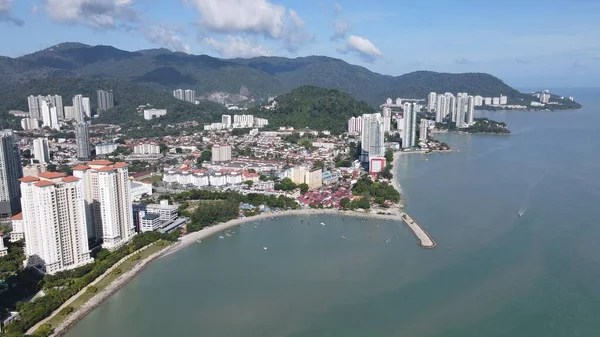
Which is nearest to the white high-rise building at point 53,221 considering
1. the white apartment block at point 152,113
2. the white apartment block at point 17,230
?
the white apartment block at point 17,230

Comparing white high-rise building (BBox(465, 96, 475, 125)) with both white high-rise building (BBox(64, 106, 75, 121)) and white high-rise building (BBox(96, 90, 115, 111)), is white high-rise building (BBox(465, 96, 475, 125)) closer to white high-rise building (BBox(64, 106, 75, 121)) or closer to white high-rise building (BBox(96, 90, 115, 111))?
white high-rise building (BBox(96, 90, 115, 111))

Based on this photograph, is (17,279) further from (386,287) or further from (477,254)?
(477,254)

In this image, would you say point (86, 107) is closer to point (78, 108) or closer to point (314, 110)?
point (78, 108)

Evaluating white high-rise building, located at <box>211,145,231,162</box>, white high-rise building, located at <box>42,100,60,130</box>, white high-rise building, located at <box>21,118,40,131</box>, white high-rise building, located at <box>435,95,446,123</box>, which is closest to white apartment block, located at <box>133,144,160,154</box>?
white high-rise building, located at <box>211,145,231,162</box>

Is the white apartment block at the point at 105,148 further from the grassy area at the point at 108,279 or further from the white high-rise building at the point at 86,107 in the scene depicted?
the grassy area at the point at 108,279

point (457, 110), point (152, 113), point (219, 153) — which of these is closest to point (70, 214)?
point (219, 153)

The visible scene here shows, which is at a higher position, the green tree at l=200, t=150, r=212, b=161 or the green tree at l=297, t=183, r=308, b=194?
the green tree at l=200, t=150, r=212, b=161
